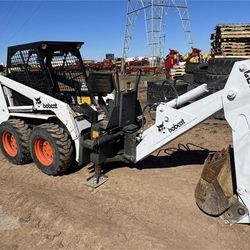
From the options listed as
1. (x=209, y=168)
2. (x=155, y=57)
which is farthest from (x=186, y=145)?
(x=155, y=57)

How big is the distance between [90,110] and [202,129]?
3490mm

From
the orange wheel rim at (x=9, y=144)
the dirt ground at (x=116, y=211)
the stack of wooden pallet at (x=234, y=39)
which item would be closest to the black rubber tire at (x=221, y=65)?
the dirt ground at (x=116, y=211)

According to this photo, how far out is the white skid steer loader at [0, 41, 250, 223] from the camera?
11.9 feet

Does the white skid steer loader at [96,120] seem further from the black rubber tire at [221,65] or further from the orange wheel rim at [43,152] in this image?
the black rubber tire at [221,65]

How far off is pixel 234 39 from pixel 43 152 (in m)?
8.36

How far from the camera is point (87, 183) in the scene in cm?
530

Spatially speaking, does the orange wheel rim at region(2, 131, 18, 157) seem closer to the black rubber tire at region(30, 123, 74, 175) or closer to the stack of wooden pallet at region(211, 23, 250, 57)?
the black rubber tire at region(30, 123, 74, 175)

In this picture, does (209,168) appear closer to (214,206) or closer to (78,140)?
(214,206)

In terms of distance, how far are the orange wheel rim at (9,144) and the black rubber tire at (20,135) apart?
3.6 inches

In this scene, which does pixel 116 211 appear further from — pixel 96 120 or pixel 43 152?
pixel 43 152

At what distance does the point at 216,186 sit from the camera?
3920 millimetres

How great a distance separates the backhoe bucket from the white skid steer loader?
0.03 ft

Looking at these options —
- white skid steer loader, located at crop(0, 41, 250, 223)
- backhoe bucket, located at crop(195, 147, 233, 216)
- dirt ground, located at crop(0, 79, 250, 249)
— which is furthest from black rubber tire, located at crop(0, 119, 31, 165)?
backhoe bucket, located at crop(195, 147, 233, 216)

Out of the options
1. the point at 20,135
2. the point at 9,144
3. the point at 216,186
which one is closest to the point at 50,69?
the point at 20,135
